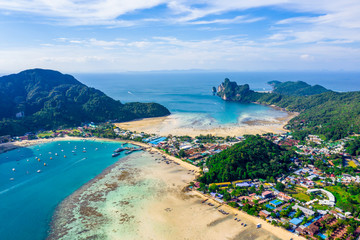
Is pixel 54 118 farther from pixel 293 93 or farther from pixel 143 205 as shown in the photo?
pixel 293 93

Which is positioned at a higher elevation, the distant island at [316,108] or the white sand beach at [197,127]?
the distant island at [316,108]

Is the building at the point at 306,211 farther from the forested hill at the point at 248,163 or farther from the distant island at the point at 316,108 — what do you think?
the distant island at the point at 316,108

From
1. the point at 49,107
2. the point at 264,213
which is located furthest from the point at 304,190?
the point at 49,107

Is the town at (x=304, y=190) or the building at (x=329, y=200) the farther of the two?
the building at (x=329, y=200)

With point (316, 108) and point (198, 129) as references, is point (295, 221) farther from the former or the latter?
point (316, 108)

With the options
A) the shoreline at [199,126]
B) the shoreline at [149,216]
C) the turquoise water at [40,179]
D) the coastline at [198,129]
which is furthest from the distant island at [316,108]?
the turquoise water at [40,179]

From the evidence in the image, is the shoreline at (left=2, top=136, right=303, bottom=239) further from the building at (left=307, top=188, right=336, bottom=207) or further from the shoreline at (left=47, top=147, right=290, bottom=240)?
the building at (left=307, top=188, right=336, bottom=207)
